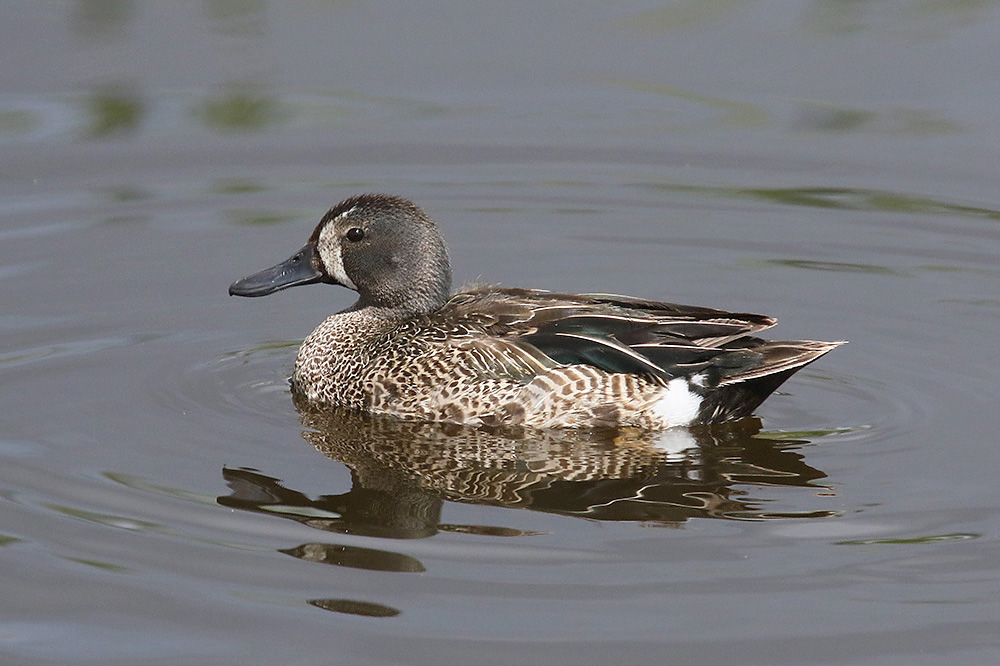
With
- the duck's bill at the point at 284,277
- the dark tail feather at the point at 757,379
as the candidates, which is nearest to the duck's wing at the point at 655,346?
the dark tail feather at the point at 757,379

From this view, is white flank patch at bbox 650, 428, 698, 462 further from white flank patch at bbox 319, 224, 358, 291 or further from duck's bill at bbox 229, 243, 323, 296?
duck's bill at bbox 229, 243, 323, 296

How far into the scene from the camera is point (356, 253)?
995 cm

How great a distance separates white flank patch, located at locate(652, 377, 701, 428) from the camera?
9094mm

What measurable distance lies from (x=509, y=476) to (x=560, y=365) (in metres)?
1.08

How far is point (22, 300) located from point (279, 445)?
3.12m

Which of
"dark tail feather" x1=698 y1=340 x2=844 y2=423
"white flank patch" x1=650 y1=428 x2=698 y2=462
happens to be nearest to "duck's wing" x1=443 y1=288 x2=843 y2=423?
"dark tail feather" x1=698 y1=340 x2=844 y2=423

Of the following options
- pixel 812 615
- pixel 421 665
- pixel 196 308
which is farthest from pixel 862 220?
pixel 421 665

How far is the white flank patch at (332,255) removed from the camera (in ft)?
32.7

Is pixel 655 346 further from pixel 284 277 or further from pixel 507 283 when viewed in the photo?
pixel 284 277

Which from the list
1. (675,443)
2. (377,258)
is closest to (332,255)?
(377,258)

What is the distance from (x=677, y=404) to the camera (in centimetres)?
912

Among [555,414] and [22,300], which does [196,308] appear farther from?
[555,414]

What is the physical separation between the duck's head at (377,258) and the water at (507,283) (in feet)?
2.17

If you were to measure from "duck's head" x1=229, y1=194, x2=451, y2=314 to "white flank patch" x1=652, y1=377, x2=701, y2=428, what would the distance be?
1687 millimetres
